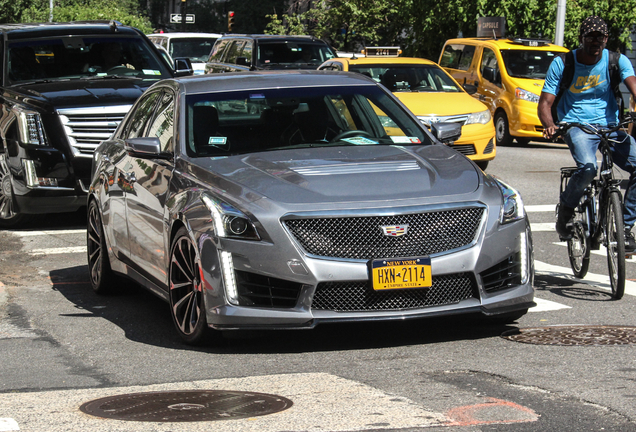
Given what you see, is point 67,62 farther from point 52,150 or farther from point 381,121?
point 381,121

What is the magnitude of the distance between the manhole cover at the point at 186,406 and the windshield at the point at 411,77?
12.3 meters

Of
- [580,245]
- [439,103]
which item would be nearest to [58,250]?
[580,245]

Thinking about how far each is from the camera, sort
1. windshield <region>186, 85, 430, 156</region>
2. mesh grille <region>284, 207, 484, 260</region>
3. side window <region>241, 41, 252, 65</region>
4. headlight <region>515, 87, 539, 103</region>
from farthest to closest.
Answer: side window <region>241, 41, 252, 65</region> < headlight <region>515, 87, 539, 103</region> < windshield <region>186, 85, 430, 156</region> < mesh grille <region>284, 207, 484, 260</region>

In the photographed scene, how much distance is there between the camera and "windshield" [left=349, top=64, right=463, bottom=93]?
1714cm

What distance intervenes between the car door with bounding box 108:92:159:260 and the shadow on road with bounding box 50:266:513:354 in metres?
0.48

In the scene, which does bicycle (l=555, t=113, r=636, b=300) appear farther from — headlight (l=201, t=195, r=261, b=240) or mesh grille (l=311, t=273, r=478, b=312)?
headlight (l=201, t=195, r=261, b=240)

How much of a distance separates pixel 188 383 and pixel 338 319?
92 centimetres

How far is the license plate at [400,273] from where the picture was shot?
230 inches

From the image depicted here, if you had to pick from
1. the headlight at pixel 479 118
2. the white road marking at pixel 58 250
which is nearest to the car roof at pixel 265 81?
the white road marking at pixel 58 250

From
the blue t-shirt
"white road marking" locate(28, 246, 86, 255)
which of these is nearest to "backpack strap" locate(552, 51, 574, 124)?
the blue t-shirt

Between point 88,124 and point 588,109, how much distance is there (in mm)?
5623

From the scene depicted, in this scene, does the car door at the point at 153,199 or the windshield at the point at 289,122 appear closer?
the car door at the point at 153,199

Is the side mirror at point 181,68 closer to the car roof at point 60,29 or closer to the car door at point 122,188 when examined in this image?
the car roof at point 60,29

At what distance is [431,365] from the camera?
567cm
